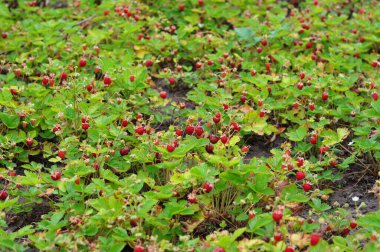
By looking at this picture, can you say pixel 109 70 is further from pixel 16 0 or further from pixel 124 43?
pixel 16 0

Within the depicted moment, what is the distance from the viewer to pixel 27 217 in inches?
149

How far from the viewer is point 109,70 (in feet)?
15.8

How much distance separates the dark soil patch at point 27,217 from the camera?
371 cm

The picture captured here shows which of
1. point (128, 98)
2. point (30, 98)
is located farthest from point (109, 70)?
point (30, 98)

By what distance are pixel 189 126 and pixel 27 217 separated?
1.26 metres

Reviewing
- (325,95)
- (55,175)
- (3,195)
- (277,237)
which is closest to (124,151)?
(55,175)

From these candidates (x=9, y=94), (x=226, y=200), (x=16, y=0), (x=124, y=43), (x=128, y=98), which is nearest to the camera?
(x=226, y=200)

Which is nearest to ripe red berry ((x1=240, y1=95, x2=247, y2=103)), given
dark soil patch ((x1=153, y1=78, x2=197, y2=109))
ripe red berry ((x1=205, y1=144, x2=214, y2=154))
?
dark soil patch ((x1=153, y1=78, x2=197, y2=109))

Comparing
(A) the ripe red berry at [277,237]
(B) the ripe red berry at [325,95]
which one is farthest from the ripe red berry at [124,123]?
(B) the ripe red berry at [325,95]

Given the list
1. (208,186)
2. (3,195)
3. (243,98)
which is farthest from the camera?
(243,98)

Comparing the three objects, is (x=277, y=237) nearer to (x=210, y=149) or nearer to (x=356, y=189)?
(x=210, y=149)

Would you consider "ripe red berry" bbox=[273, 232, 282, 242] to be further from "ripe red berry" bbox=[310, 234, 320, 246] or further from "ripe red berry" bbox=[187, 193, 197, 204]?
"ripe red berry" bbox=[187, 193, 197, 204]

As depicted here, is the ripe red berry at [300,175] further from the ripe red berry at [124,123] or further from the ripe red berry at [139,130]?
the ripe red berry at [124,123]

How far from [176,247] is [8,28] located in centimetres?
361
